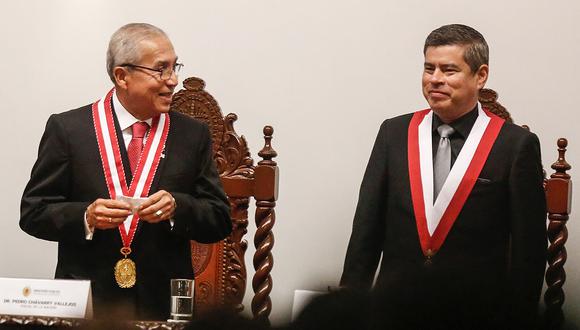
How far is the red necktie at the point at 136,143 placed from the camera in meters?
2.90

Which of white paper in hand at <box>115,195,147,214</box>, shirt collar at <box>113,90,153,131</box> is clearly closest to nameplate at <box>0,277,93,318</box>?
white paper in hand at <box>115,195,147,214</box>

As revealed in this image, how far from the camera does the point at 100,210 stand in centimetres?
265

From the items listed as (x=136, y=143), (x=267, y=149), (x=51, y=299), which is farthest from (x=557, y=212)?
(x=51, y=299)

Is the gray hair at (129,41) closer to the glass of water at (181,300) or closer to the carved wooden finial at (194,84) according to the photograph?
the carved wooden finial at (194,84)

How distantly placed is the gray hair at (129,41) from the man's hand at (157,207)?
18.5 inches

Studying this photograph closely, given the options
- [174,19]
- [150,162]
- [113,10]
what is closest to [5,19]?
[113,10]

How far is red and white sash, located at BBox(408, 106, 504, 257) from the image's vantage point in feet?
9.69

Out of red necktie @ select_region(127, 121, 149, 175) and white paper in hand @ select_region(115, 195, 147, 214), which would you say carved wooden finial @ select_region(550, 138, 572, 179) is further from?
white paper in hand @ select_region(115, 195, 147, 214)

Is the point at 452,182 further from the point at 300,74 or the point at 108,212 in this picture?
the point at 300,74

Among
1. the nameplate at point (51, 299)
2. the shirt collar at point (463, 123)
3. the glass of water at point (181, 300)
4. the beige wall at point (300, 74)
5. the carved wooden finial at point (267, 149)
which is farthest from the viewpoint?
the beige wall at point (300, 74)

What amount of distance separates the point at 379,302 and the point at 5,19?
4.38m

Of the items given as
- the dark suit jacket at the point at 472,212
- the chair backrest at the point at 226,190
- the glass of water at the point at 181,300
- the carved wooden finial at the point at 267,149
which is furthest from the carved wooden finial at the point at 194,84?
the glass of water at the point at 181,300

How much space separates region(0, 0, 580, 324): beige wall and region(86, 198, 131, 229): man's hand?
5.46 feet

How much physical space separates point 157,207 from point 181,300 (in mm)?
310
